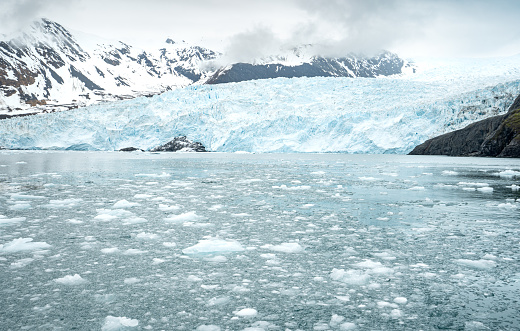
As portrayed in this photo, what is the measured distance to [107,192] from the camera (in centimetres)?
1052

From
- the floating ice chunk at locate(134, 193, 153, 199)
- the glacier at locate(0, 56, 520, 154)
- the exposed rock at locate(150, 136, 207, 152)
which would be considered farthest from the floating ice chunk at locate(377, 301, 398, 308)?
the exposed rock at locate(150, 136, 207, 152)

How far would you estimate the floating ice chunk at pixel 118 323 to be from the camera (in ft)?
9.52

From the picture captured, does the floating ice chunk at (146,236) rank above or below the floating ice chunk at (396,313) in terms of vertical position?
below

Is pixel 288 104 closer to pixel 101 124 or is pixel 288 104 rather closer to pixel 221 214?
pixel 101 124

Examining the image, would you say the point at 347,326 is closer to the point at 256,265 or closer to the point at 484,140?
the point at 256,265

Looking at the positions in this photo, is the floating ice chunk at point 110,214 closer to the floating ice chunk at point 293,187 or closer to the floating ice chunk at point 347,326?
the floating ice chunk at point 347,326

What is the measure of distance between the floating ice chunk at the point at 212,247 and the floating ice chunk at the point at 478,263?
9.06 feet

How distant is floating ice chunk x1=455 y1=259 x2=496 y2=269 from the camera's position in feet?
14.8

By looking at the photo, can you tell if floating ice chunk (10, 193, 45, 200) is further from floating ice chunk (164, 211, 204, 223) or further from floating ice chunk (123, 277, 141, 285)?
floating ice chunk (123, 277, 141, 285)

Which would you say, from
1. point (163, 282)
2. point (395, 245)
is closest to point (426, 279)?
point (395, 245)

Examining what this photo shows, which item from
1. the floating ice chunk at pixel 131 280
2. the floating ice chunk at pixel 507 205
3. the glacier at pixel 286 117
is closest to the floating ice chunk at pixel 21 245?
the floating ice chunk at pixel 131 280

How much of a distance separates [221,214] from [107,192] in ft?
14.6

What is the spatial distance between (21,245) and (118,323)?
9.47 ft

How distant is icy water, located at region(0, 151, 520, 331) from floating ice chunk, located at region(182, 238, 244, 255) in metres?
0.02
